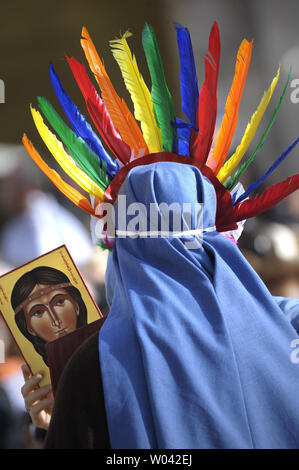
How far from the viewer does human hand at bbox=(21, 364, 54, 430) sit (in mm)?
1320

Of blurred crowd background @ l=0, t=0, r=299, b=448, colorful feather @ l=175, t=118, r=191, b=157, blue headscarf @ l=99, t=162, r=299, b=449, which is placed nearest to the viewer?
blue headscarf @ l=99, t=162, r=299, b=449

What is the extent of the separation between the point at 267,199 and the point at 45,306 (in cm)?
67

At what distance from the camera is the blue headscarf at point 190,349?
0.93m

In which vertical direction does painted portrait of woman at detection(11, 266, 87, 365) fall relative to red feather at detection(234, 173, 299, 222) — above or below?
below

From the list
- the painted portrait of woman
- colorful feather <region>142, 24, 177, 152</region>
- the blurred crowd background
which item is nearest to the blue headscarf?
colorful feather <region>142, 24, 177, 152</region>

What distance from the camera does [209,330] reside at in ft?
3.29

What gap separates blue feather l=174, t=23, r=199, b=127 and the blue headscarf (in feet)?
0.75

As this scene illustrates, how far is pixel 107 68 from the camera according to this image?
346 centimetres

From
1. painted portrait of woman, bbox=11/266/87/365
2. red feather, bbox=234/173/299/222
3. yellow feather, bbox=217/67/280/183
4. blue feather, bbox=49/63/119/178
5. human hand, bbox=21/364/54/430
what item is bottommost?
human hand, bbox=21/364/54/430

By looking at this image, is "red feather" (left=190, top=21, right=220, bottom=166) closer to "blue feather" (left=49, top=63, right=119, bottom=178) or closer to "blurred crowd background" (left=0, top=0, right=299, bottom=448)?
"blue feather" (left=49, top=63, right=119, bottom=178)

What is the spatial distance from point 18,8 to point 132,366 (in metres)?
3.27

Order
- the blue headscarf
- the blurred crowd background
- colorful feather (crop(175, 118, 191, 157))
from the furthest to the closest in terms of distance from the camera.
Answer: the blurred crowd background
colorful feather (crop(175, 118, 191, 157))
the blue headscarf

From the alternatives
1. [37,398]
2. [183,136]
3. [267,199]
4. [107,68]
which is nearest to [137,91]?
[183,136]

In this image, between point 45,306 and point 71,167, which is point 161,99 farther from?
point 45,306
